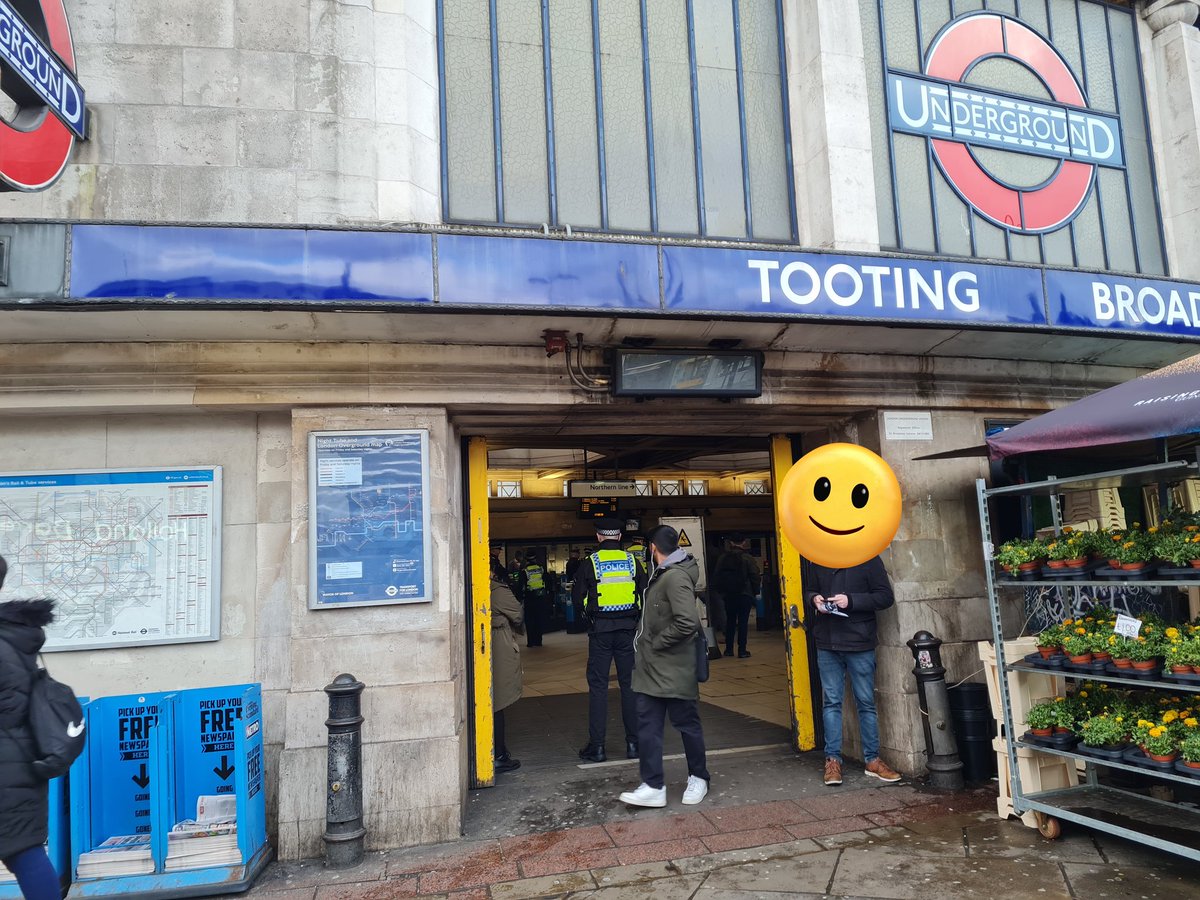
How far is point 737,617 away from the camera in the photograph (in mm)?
12500

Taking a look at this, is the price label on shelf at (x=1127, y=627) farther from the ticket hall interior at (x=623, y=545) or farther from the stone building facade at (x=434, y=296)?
the ticket hall interior at (x=623, y=545)

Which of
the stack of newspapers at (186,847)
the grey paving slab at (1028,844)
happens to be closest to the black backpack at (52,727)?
the stack of newspapers at (186,847)

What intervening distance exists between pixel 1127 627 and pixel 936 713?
5.48 ft

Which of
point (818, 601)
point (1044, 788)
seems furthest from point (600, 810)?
point (1044, 788)

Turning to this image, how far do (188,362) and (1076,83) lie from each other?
26.6 ft

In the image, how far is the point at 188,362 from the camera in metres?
4.96

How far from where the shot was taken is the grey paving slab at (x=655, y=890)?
4.03m

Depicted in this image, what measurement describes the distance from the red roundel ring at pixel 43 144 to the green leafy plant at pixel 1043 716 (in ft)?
20.9

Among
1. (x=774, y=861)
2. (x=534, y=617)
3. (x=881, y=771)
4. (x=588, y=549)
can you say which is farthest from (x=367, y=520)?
(x=534, y=617)

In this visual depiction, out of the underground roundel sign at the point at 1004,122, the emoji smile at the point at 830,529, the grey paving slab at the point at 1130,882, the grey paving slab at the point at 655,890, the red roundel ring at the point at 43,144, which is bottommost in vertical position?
the grey paving slab at the point at 655,890

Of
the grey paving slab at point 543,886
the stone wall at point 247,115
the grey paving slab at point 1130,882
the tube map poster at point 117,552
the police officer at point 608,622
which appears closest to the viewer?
the grey paving slab at point 1130,882

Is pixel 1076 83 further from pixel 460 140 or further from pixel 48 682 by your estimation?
pixel 48 682

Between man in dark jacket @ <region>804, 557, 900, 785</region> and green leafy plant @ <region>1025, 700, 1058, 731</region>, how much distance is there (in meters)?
1.25
